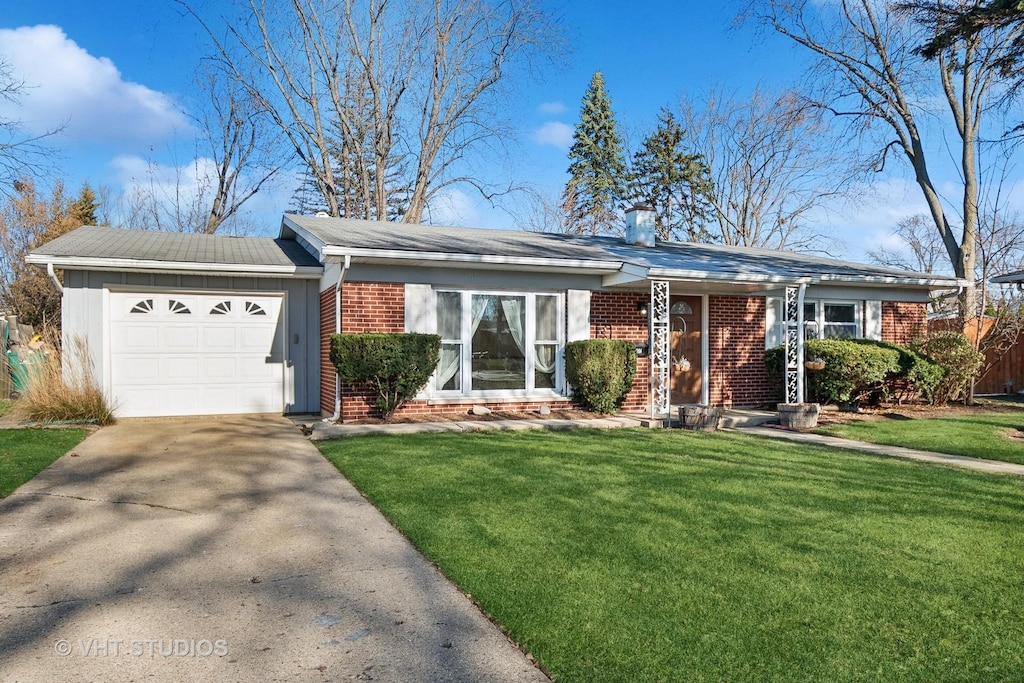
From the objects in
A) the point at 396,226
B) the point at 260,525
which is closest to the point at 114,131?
the point at 396,226

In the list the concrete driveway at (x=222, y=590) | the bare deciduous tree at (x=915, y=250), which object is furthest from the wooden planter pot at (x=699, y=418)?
the bare deciduous tree at (x=915, y=250)

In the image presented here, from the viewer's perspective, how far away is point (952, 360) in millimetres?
12664

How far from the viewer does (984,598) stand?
11.3 feet

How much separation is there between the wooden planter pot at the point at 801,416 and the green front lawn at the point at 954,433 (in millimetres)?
236

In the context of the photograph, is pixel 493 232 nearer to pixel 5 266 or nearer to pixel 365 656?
pixel 365 656

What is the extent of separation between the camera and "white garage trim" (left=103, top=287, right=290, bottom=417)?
35.0 feet

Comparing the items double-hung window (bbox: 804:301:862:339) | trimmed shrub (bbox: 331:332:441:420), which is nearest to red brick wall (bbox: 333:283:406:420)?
trimmed shrub (bbox: 331:332:441:420)

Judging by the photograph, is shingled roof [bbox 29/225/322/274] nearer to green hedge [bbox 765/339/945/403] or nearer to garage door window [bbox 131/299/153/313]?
garage door window [bbox 131/299/153/313]

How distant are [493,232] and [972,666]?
38.3 feet

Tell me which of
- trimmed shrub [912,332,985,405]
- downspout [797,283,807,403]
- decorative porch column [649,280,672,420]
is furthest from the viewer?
trimmed shrub [912,332,985,405]

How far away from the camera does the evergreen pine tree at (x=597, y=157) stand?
32.9 meters

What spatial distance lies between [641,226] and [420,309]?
18.0 ft

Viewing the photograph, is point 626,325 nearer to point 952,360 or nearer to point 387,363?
point 387,363

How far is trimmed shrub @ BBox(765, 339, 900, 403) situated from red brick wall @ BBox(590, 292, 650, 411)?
8.32 ft
